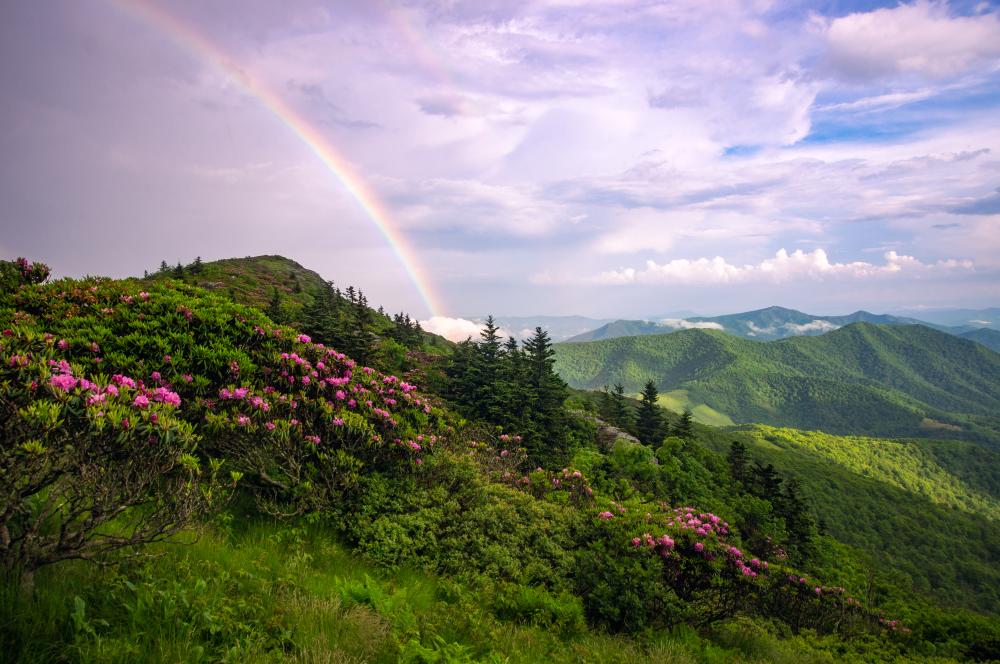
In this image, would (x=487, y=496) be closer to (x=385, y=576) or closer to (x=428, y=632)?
(x=385, y=576)

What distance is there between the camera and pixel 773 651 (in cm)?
803

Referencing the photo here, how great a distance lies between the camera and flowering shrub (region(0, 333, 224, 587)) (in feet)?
11.7

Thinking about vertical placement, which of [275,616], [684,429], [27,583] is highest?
[27,583]

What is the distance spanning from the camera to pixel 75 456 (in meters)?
3.85

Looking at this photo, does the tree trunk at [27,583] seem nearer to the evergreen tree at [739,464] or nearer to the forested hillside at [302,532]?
the forested hillside at [302,532]

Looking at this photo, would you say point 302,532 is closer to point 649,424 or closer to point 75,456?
point 75,456

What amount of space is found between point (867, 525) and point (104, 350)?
112 meters

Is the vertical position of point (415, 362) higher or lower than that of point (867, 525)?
higher

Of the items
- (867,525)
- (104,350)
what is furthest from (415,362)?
(867,525)

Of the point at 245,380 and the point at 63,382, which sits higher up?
the point at 63,382

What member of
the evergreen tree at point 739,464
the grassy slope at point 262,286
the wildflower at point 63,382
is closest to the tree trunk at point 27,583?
the wildflower at point 63,382

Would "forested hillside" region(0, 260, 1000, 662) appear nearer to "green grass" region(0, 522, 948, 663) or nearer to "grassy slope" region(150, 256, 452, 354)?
"green grass" region(0, 522, 948, 663)

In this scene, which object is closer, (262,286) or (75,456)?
(75,456)

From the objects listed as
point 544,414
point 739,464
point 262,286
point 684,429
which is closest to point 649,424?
point 684,429
